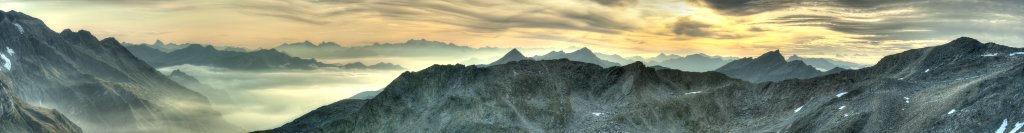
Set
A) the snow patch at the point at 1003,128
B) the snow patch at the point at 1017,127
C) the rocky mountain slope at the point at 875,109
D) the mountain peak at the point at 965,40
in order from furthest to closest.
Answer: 1. the mountain peak at the point at 965,40
2. the rocky mountain slope at the point at 875,109
3. the snow patch at the point at 1003,128
4. the snow patch at the point at 1017,127

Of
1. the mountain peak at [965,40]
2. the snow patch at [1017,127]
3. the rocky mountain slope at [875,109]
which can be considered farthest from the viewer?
the mountain peak at [965,40]

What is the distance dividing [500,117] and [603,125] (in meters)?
29.5

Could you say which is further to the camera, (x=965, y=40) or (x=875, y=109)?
(x=965, y=40)

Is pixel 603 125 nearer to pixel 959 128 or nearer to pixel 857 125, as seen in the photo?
pixel 857 125

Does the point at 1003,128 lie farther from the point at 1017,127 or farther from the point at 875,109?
the point at 875,109

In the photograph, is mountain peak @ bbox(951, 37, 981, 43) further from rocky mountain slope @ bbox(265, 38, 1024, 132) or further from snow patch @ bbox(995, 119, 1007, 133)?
snow patch @ bbox(995, 119, 1007, 133)

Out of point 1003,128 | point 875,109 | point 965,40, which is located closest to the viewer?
point 1003,128

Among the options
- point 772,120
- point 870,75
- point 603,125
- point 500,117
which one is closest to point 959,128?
point 772,120

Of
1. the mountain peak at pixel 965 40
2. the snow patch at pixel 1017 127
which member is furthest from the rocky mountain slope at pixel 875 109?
the snow patch at pixel 1017 127

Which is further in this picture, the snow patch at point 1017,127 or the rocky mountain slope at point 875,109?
the rocky mountain slope at point 875,109

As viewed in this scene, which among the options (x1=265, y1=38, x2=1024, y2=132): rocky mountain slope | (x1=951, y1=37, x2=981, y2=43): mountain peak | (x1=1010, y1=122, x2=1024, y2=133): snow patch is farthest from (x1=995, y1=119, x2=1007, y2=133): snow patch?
(x1=951, y1=37, x2=981, y2=43): mountain peak

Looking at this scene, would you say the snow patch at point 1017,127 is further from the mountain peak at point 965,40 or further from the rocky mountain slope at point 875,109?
the mountain peak at point 965,40

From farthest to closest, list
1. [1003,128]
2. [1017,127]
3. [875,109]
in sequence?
[875,109]
[1003,128]
[1017,127]

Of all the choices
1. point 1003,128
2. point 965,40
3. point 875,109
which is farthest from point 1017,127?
point 965,40
